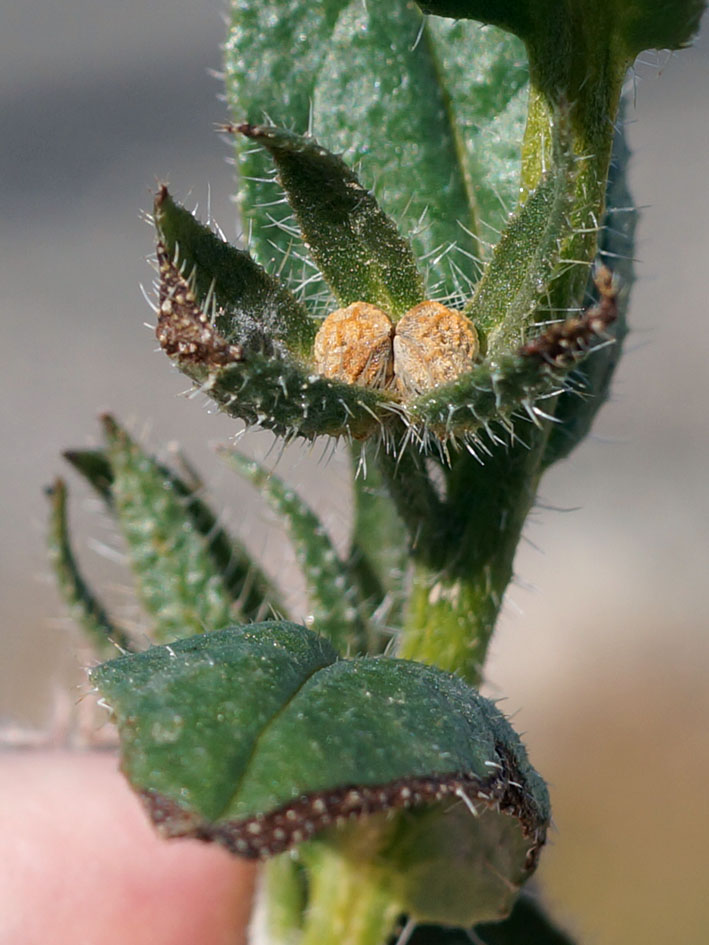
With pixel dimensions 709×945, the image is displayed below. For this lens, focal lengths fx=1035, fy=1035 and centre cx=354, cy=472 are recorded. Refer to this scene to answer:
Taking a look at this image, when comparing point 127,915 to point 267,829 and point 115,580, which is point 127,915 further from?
point 115,580

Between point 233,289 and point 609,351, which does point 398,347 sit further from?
point 609,351

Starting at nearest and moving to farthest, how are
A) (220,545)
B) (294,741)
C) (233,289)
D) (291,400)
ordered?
1. (294,741)
2. (291,400)
3. (233,289)
4. (220,545)

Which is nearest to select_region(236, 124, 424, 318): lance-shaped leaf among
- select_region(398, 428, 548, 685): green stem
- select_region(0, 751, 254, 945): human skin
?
select_region(398, 428, 548, 685): green stem

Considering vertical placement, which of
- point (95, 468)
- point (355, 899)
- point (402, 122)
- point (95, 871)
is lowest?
point (95, 871)

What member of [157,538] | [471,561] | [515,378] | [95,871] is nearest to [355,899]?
[471,561]

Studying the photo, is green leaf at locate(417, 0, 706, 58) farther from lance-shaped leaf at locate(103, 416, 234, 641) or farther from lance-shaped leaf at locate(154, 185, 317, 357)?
lance-shaped leaf at locate(103, 416, 234, 641)

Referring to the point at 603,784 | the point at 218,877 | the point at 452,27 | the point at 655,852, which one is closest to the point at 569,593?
the point at 603,784
